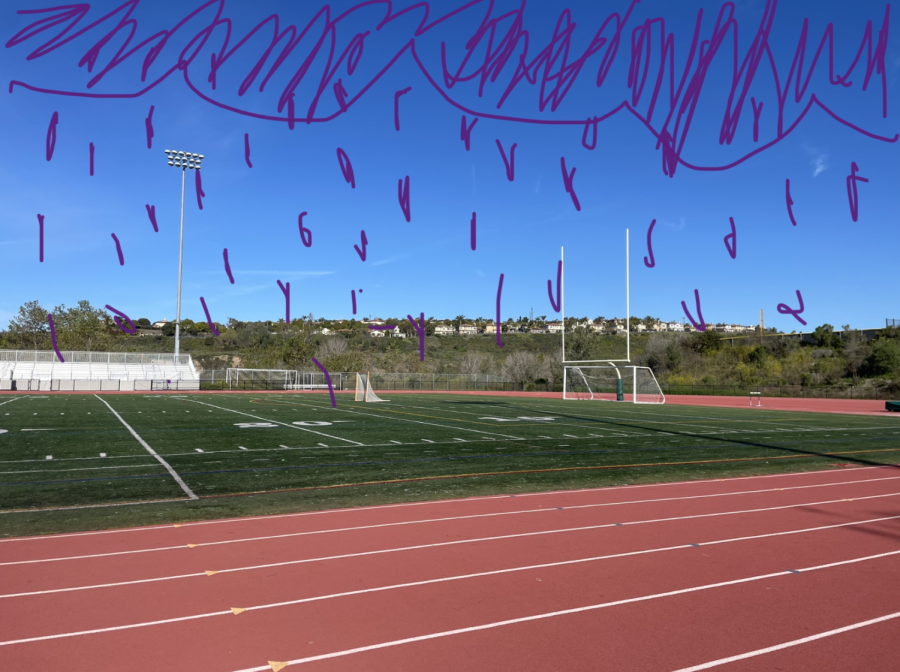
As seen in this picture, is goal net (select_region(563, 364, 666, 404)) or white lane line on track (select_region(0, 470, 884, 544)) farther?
goal net (select_region(563, 364, 666, 404))

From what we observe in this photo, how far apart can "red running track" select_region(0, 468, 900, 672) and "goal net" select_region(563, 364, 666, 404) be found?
2842cm

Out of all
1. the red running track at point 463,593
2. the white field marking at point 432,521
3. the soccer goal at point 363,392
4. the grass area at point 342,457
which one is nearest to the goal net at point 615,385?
the soccer goal at point 363,392

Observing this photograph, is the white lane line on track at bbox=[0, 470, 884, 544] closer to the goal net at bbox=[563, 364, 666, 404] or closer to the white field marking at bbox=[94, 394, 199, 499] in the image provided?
the white field marking at bbox=[94, 394, 199, 499]

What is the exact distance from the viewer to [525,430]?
64.4 ft

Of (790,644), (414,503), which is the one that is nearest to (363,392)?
(414,503)

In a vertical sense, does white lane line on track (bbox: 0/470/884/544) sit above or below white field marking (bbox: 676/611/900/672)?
below

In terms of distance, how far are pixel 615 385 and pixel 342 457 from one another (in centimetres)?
4288

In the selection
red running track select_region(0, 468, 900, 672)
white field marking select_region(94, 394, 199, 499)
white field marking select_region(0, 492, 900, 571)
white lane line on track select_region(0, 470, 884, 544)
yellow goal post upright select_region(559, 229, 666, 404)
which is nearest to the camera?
red running track select_region(0, 468, 900, 672)

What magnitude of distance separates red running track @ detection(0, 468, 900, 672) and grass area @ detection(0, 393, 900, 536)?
1.37 meters

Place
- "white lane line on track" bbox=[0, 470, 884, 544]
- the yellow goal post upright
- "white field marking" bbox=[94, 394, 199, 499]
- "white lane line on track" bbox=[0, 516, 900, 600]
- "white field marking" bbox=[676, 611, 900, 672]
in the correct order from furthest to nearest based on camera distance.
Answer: the yellow goal post upright, "white field marking" bbox=[94, 394, 199, 499], "white lane line on track" bbox=[0, 470, 884, 544], "white lane line on track" bbox=[0, 516, 900, 600], "white field marking" bbox=[676, 611, 900, 672]

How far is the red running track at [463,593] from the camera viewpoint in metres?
4.02

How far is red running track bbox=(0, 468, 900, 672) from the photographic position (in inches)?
158

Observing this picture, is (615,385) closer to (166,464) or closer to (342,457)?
(342,457)

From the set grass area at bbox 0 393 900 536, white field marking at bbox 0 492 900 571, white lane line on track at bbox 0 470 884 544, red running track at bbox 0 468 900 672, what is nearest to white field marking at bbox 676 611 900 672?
red running track at bbox 0 468 900 672
